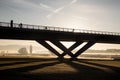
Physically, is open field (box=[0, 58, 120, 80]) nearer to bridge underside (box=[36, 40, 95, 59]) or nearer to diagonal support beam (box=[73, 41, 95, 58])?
bridge underside (box=[36, 40, 95, 59])

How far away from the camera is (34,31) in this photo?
36.1 m

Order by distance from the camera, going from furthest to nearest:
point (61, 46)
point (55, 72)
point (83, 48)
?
point (83, 48), point (61, 46), point (55, 72)

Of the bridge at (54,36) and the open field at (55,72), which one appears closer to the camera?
the open field at (55,72)

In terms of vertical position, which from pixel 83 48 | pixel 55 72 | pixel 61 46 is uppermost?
pixel 61 46

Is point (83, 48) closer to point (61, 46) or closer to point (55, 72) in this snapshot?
point (61, 46)

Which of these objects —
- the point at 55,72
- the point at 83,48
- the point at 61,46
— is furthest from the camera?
the point at 83,48

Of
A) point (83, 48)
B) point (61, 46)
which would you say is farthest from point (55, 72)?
point (83, 48)

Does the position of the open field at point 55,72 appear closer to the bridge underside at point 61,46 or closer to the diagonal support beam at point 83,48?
the bridge underside at point 61,46

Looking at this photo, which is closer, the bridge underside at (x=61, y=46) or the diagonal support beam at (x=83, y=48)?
the bridge underside at (x=61, y=46)

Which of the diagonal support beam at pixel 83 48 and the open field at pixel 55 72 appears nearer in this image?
the open field at pixel 55 72

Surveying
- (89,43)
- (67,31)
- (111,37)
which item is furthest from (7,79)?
(111,37)

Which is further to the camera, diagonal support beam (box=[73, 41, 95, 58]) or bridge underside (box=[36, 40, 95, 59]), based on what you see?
diagonal support beam (box=[73, 41, 95, 58])

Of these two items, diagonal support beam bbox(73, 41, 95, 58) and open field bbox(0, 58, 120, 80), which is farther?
diagonal support beam bbox(73, 41, 95, 58)

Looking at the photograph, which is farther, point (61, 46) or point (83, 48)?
point (83, 48)
